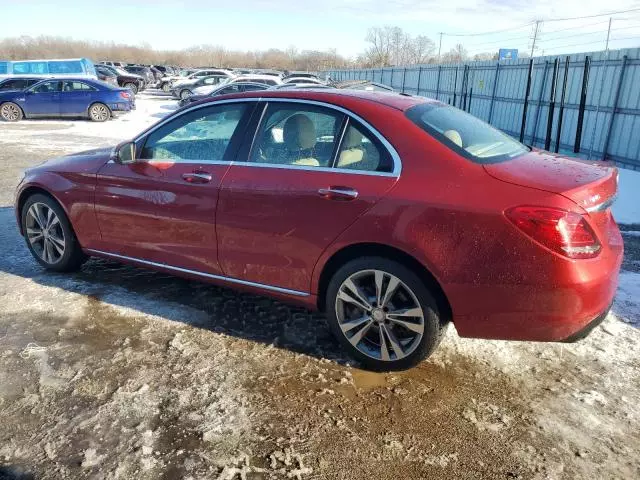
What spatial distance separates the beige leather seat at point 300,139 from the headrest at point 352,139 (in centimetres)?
22

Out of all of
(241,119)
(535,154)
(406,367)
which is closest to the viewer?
(406,367)

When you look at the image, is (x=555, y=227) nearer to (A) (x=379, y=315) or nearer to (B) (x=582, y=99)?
(A) (x=379, y=315)

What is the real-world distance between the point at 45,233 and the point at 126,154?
1.28 metres

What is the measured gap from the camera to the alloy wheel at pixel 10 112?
1900 cm

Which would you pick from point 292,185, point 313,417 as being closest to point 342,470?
point 313,417

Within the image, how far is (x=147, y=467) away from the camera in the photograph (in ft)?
8.19

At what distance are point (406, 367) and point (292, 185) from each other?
4.33ft

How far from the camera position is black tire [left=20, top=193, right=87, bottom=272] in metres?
4.69

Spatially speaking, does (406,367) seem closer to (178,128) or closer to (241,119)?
(241,119)

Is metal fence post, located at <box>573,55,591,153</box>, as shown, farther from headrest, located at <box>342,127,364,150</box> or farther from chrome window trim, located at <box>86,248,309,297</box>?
chrome window trim, located at <box>86,248,309,297</box>

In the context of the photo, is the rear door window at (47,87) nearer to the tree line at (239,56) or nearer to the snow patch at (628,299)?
the snow patch at (628,299)

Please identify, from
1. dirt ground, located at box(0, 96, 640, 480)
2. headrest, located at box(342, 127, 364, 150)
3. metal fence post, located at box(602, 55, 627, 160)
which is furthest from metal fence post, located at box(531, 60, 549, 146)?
headrest, located at box(342, 127, 364, 150)

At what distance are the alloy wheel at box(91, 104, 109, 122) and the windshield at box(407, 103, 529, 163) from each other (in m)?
17.8

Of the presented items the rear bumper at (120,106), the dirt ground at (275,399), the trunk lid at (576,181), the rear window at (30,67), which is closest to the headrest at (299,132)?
the trunk lid at (576,181)
